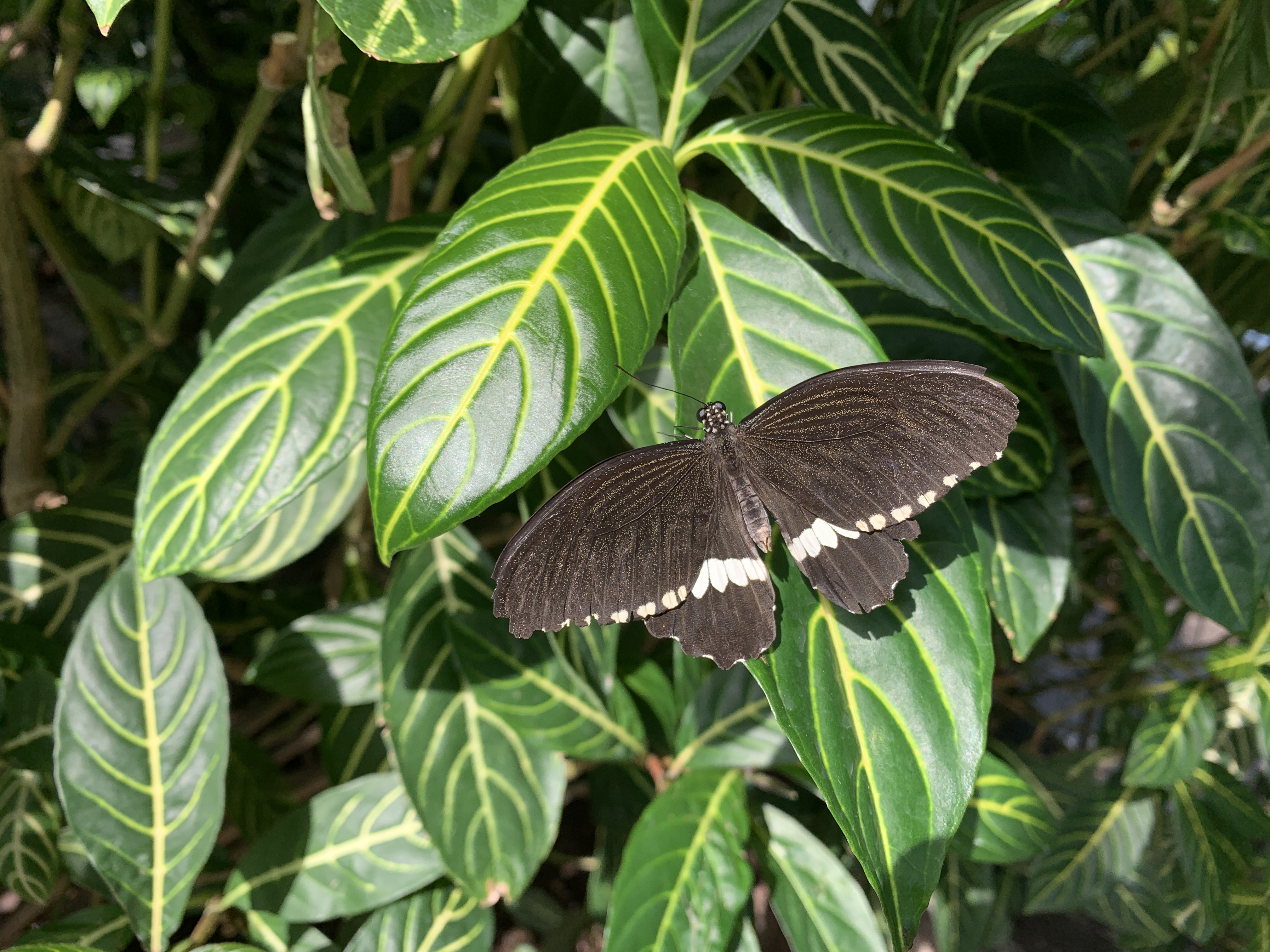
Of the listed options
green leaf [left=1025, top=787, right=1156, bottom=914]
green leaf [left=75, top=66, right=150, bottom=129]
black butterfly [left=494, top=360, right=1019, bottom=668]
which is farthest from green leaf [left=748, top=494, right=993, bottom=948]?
green leaf [left=1025, top=787, right=1156, bottom=914]

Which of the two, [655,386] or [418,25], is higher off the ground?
[418,25]

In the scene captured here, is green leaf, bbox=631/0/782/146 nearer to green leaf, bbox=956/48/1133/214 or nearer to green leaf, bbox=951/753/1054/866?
green leaf, bbox=956/48/1133/214

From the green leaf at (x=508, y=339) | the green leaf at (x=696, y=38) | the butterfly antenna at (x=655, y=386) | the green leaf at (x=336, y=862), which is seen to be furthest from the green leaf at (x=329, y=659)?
the green leaf at (x=696, y=38)

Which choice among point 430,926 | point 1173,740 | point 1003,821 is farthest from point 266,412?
point 1173,740

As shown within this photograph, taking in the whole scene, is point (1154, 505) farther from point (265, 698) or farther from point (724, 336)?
point (265, 698)

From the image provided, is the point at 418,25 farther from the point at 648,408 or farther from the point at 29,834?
the point at 29,834

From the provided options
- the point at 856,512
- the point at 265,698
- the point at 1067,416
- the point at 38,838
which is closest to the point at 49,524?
the point at 38,838
